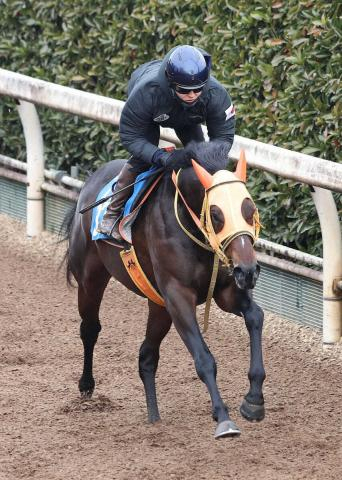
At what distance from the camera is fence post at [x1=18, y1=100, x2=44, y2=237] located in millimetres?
10320

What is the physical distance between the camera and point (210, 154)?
6141 millimetres

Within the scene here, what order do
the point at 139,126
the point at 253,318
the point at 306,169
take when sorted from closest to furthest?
the point at 253,318
the point at 139,126
the point at 306,169

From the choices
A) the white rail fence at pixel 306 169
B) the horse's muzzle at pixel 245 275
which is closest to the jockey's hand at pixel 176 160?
the horse's muzzle at pixel 245 275

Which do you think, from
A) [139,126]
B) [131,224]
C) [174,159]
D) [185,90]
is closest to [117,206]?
[131,224]

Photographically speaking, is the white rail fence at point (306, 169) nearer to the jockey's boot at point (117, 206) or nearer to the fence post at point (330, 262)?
the fence post at point (330, 262)

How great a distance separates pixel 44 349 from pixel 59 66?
3.31 m

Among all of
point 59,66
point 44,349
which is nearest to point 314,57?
point 44,349

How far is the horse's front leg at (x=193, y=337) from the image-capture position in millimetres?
6046

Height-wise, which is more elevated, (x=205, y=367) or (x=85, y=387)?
(x=205, y=367)

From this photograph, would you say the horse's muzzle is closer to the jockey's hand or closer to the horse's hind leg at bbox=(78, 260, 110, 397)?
the jockey's hand

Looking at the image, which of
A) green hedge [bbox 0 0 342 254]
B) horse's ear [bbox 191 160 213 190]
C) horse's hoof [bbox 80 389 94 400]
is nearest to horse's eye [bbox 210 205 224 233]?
horse's ear [bbox 191 160 213 190]

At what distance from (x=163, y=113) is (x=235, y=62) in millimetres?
2602

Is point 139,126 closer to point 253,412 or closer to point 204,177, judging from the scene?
point 204,177

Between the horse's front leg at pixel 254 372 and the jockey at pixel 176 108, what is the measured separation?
2.69 feet
